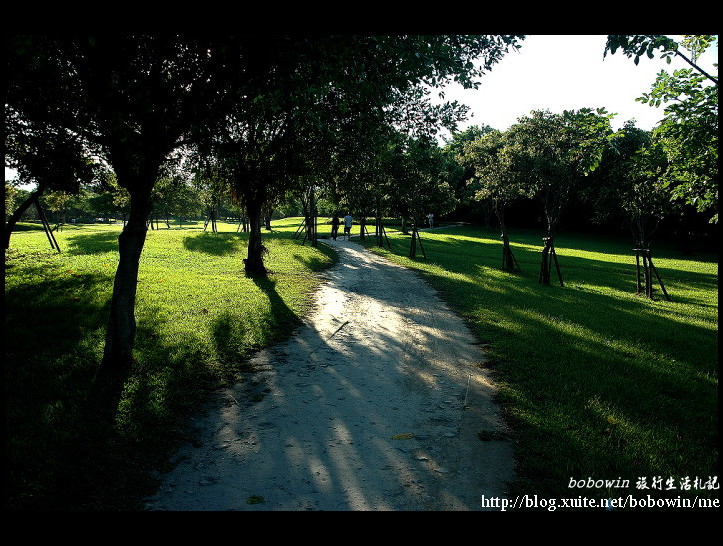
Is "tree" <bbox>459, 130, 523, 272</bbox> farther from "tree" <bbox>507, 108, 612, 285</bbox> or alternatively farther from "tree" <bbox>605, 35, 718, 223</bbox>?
"tree" <bbox>605, 35, 718, 223</bbox>

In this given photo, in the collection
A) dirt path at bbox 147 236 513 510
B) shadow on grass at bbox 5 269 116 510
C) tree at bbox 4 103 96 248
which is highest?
tree at bbox 4 103 96 248

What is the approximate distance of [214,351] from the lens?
7.61 metres

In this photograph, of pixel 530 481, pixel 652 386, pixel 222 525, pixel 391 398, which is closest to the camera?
pixel 222 525

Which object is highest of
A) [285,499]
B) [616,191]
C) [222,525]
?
[616,191]

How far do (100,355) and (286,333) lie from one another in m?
3.54

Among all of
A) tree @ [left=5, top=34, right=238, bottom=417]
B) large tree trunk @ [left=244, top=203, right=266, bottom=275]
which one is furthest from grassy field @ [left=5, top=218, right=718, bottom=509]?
large tree trunk @ [left=244, top=203, right=266, bottom=275]

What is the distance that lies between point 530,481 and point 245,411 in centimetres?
363

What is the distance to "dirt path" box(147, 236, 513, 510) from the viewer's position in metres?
3.83

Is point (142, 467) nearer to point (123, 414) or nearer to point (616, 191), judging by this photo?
point (123, 414)

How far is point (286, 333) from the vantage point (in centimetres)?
906

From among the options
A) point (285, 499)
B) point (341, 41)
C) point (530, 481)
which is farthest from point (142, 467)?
point (341, 41)

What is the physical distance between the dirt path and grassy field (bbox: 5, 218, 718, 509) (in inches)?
16.7

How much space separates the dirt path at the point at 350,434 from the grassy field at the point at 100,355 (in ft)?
1.76

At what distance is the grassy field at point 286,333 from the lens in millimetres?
4137
